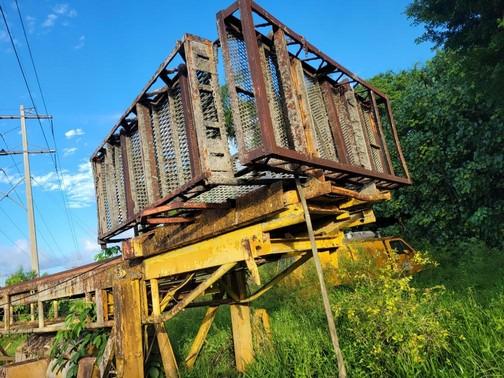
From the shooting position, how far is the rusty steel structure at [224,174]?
309 centimetres

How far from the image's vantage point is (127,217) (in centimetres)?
448

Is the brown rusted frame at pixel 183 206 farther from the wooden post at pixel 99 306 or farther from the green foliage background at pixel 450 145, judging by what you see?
the green foliage background at pixel 450 145

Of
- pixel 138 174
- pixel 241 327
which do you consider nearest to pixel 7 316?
pixel 241 327

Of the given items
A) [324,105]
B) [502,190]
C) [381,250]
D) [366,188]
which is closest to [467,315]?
[366,188]

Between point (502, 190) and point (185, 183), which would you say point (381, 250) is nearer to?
point (502, 190)

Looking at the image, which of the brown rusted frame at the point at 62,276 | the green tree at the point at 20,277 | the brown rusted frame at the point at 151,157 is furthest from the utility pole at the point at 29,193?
the brown rusted frame at the point at 151,157

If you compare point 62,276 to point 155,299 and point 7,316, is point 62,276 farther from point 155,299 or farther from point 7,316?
point 7,316

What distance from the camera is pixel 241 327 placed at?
18.1ft

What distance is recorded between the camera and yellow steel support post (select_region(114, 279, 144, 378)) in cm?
424

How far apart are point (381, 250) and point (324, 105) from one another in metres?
6.87

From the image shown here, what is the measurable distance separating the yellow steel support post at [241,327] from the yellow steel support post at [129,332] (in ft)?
5.05

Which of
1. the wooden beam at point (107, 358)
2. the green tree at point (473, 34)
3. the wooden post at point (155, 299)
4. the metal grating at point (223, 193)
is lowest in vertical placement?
the wooden beam at point (107, 358)

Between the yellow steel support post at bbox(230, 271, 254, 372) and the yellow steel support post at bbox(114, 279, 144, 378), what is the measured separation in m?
1.54

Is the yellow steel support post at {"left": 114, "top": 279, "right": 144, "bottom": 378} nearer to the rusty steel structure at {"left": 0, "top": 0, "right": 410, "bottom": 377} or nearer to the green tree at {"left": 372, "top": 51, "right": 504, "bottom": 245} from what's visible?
the rusty steel structure at {"left": 0, "top": 0, "right": 410, "bottom": 377}
